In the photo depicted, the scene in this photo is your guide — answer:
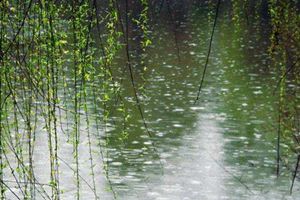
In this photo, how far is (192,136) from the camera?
756 inches

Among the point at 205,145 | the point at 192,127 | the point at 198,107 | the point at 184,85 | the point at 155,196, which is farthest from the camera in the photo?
the point at 184,85

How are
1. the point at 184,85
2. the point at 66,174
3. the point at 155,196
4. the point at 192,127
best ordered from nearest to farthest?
the point at 155,196 < the point at 66,174 < the point at 192,127 < the point at 184,85

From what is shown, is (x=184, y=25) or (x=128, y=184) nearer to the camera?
(x=128, y=184)

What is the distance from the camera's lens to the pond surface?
48.9 ft

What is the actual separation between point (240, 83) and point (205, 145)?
6.93 m

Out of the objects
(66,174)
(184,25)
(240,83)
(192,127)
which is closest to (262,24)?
(184,25)

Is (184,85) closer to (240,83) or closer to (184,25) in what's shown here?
(240,83)

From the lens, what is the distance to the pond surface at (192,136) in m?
14.9

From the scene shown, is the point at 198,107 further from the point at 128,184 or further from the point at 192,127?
the point at 128,184

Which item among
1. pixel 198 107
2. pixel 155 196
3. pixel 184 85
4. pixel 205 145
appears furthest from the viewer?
pixel 184 85

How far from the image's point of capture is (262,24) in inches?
1409

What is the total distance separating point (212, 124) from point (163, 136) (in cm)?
184

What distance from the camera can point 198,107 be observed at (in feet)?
73.5

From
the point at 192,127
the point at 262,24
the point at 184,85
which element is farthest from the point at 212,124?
the point at 262,24
